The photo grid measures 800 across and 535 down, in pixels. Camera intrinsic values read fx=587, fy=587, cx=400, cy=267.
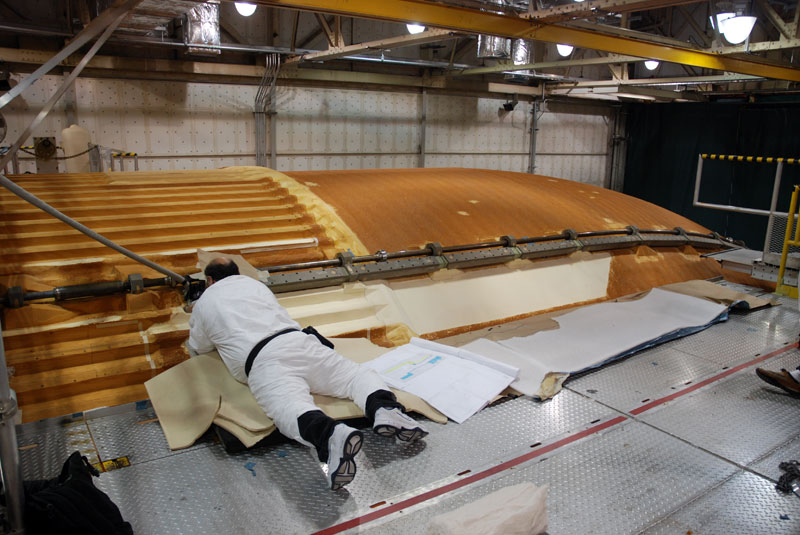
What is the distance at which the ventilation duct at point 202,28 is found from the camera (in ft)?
24.9

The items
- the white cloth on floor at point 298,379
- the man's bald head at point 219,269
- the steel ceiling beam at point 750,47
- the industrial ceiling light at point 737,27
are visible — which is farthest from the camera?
the steel ceiling beam at point 750,47

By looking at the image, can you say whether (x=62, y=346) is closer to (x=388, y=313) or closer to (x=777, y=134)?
(x=388, y=313)

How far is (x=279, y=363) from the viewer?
284cm

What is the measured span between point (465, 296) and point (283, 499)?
8.04ft

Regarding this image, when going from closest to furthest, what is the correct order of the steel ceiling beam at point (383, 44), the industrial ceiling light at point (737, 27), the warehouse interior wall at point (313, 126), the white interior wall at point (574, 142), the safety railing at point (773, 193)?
1. the safety railing at point (773, 193)
2. the industrial ceiling light at point (737, 27)
3. the steel ceiling beam at point (383, 44)
4. the warehouse interior wall at point (313, 126)
5. the white interior wall at point (574, 142)

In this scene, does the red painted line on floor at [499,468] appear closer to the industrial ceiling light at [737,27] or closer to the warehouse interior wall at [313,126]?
the industrial ceiling light at [737,27]

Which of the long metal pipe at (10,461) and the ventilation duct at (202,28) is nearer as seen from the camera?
the long metal pipe at (10,461)

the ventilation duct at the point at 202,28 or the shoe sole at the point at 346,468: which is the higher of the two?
the ventilation duct at the point at 202,28

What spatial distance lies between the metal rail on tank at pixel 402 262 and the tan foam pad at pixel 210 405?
561mm

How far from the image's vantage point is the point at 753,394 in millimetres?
3516

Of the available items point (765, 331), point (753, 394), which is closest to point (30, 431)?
point (753, 394)

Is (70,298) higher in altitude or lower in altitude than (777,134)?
lower

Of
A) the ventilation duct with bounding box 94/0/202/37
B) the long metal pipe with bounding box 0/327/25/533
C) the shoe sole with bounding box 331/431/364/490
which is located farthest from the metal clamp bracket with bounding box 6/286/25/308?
the ventilation duct with bounding box 94/0/202/37

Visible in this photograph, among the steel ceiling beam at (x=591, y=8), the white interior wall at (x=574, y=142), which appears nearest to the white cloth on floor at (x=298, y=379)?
the steel ceiling beam at (x=591, y=8)
